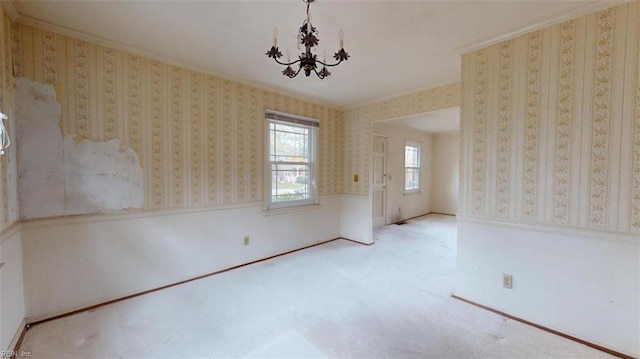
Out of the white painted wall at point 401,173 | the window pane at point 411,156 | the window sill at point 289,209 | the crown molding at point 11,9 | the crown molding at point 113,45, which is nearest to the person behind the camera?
the crown molding at point 11,9

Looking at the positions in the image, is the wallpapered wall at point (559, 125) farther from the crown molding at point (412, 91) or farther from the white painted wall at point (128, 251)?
the white painted wall at point (128, 251)

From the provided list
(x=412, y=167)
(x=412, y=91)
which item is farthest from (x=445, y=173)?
(x=412, y=91)

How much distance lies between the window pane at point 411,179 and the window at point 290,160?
11.4 ft

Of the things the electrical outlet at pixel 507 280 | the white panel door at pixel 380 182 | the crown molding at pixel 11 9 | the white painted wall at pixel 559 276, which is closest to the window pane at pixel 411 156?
the white panel door at pixel 380 182

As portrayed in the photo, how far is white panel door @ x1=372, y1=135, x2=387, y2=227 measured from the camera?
5840 mm

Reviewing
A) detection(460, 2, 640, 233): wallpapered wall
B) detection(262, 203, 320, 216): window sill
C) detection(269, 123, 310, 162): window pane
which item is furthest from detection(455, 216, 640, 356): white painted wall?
detection(269, 123, 310, 162): window pane

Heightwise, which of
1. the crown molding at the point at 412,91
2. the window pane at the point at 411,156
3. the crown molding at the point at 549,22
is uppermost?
the crown molding at the point at 549,22

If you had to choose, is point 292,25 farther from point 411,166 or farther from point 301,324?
point 411,166

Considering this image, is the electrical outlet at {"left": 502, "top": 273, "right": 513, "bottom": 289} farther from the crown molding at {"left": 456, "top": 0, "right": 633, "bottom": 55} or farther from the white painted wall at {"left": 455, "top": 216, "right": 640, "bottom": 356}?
the crown molding at {"left": 456, "top": 0, "right": 633, "bottom": 55}

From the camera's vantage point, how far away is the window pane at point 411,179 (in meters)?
6.88

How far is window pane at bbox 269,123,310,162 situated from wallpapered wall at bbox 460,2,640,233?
2.38 meters

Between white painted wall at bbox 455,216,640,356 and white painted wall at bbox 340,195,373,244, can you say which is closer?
white painted wall at bbox 455,216,640,356

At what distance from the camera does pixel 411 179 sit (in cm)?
708

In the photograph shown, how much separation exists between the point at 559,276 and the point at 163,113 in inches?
157
